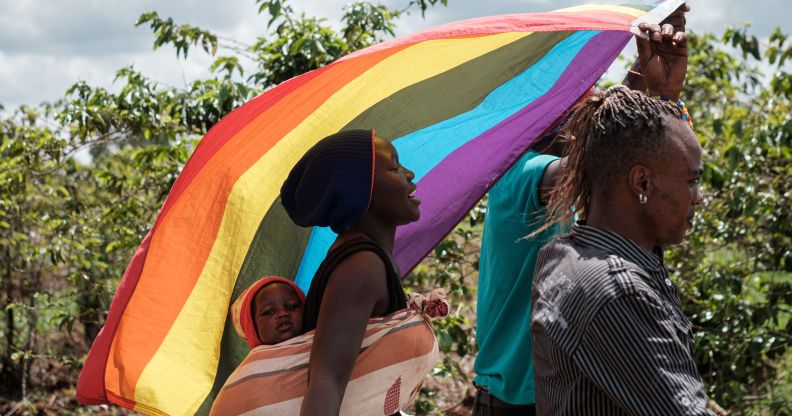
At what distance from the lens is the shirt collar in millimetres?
1886

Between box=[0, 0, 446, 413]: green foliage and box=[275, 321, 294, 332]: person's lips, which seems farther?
box=[0, 0, 446, 413]: green foliage

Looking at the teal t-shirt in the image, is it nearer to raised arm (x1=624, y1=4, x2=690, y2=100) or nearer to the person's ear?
raised arm (x1=624, y1=4, x2=690, y2=100)

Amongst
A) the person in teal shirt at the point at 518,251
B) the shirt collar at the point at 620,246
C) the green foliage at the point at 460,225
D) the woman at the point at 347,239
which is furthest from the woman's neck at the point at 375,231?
the green foliage at the point at 460,225

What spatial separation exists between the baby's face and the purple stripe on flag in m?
0.58

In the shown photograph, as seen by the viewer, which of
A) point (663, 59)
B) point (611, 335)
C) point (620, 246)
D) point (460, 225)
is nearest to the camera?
point (611, 335)

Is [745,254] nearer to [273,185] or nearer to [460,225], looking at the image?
[460,225]

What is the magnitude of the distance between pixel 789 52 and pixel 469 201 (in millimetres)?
3547

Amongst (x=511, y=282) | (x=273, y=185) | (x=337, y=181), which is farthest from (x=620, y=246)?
(x=273, y=185)

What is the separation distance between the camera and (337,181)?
2467 mm

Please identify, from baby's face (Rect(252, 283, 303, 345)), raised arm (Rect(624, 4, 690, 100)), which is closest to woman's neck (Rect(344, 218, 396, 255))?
baby's face (Rect(252, 283, 303, 345))

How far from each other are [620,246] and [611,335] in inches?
8.6

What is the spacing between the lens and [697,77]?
6910mm

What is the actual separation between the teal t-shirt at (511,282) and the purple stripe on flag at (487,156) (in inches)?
2.7

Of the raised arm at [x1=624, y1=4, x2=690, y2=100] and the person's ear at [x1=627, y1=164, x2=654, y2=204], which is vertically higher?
the raised arm at [x1=624, y1=4, x2=690, y2=100]
